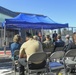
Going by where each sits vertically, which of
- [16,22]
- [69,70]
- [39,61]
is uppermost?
[16,22]

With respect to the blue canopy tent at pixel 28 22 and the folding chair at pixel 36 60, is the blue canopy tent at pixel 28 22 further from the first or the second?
the folding chair at pixel 36 60

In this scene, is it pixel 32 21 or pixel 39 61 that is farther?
pixel 32 21

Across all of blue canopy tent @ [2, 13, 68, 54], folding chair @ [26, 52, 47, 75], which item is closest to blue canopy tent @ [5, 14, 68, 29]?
→ blue canopy tent @ [2, 13, 68, 54]

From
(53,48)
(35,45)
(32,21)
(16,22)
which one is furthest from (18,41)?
(32,21)

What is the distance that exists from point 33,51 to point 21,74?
1.05 metres

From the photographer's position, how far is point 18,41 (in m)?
10.4

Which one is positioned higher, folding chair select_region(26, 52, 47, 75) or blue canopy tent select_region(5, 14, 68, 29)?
blue canopy tent select_region(5, 14, 68, 29)

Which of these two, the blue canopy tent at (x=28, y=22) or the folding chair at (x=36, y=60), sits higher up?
the blue canopy tent at (x=28, y=22)

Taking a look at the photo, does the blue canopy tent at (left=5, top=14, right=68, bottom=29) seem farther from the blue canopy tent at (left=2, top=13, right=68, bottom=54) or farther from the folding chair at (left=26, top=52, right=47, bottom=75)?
the folding chair at (left=26, top=52, right=47, bottom=75)

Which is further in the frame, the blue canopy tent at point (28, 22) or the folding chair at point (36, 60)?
the blue canopy tent at point (28, 22)

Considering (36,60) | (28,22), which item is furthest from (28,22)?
(36,60)

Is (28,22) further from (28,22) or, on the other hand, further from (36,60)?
(36,60)

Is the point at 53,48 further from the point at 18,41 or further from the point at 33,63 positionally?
the point at 33,63

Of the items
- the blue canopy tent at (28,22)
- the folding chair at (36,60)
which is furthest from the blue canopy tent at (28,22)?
the folding chair at (36,60)
